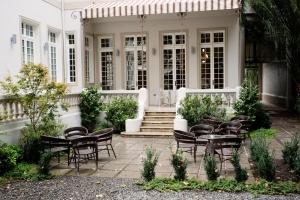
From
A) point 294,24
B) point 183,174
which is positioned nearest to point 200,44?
point 294,24

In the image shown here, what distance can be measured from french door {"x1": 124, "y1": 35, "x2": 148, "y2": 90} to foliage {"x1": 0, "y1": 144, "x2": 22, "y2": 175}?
1001 cm

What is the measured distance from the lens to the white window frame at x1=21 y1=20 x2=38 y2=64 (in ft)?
43.4

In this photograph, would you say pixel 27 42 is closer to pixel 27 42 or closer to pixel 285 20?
pixel 27 42

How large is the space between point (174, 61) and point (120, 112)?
14.9 ft

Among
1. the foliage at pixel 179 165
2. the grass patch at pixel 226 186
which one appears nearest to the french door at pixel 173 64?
the foliage at pixel 179 165

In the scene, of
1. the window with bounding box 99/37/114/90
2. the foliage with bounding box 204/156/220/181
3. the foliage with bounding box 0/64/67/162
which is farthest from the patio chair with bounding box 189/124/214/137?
the window with bounding box 99/37/114/90

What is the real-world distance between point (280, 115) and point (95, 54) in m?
9.96

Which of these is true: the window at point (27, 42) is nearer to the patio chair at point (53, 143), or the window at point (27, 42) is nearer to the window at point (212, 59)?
the patio chair at point (53, 143)

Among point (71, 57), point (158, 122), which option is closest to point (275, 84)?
point (158, 122)

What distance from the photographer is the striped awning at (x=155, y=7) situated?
14086 millimetres

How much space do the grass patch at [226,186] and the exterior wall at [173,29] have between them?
948 centimetres

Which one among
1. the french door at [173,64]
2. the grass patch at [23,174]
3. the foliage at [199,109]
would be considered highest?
the french door at [173,64]

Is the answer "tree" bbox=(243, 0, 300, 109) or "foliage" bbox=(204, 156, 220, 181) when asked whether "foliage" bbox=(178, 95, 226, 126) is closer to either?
"tree" bbox=(243, 0, 300, 109)

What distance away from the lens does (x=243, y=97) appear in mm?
13508
